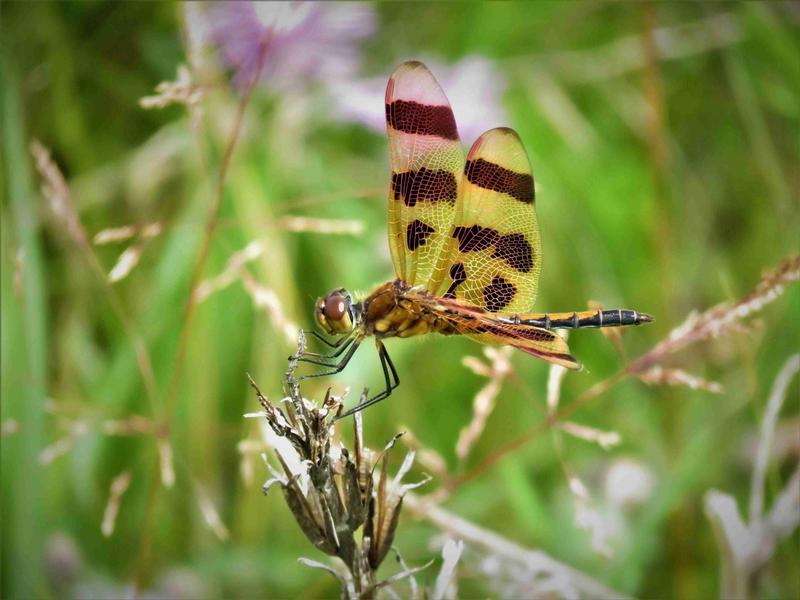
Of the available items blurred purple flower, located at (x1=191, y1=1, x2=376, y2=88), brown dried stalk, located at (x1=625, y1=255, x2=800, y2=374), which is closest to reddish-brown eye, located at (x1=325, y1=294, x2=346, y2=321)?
brown dried stalk, located at (x1=625, y1=255, x2=800, y2=374)

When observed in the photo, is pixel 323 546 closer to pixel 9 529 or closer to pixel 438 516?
pixel 438 516

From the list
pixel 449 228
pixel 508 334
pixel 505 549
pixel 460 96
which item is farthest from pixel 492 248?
pixel 460 96

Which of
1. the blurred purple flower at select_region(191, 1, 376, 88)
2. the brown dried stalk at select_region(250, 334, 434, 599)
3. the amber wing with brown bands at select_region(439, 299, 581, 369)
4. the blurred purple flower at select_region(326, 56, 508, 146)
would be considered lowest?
the brown dried stalk at select_region(250, 334, 434, 599)

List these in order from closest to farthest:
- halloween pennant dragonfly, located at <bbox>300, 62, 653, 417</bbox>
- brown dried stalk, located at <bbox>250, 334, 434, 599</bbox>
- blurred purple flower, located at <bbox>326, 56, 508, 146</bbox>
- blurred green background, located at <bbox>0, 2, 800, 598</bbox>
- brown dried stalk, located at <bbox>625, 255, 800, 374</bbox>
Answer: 1. brown dried stalk, located at <bbox>250, 334, 434, 599</bbox>
2. brown dried stalk, located at <bbox>625, 255, 800, 374</bbox>
3. halloween pennant dragonfly, located at <bbox>300, 62, 653, 417</bbox>
4. blurred green background, located at <bbox>0, 2, 800, 598</bbox>
5. blurred purple flower, located at <bbox>326, 56, 508, 146</bbox>

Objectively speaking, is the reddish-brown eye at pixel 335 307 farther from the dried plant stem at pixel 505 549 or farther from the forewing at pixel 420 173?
the dried plant stem at pixel 505 549

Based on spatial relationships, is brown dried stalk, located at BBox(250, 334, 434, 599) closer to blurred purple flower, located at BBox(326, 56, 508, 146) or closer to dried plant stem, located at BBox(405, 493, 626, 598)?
dried plant stem, located at BBox(405, 493, 626, 598)
